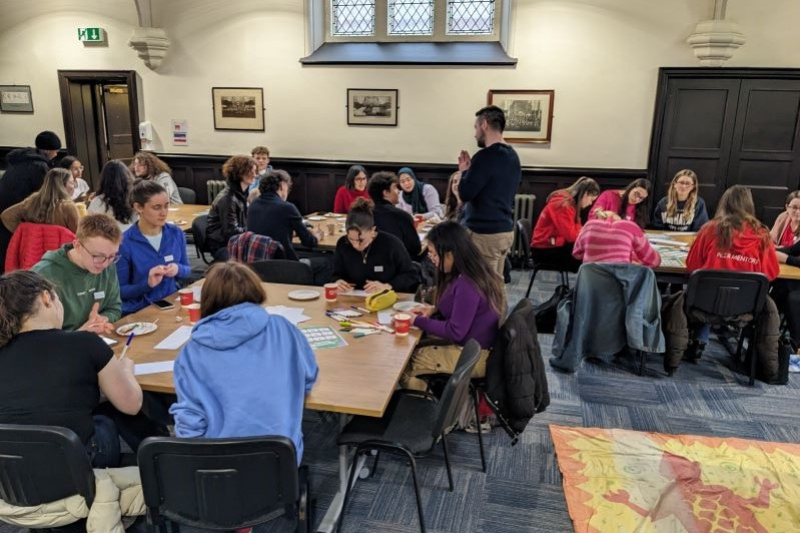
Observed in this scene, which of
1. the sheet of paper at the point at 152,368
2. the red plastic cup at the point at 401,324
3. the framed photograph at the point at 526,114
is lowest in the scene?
the sheet of paper at the point at 152,368

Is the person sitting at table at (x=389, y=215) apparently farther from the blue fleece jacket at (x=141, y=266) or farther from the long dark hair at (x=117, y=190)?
the long dark hair at (x=117, y=190)

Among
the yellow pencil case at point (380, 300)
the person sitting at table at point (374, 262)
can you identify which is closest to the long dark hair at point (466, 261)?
the yellow pencil case at point (380, 300)

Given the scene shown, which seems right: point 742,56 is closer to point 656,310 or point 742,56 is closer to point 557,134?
point 557,134

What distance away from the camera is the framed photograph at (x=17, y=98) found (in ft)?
27.5

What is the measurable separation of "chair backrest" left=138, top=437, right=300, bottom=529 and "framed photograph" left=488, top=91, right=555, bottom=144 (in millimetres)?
5976

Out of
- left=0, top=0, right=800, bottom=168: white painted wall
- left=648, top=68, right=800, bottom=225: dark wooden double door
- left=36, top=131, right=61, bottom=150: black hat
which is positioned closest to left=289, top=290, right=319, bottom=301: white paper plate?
left=36, top=131, right=61, bottom=150: black hat

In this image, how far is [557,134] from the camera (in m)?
7.00

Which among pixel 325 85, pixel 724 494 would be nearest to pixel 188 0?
pixel 325 85

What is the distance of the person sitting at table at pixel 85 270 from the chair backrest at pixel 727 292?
3650 millimetres

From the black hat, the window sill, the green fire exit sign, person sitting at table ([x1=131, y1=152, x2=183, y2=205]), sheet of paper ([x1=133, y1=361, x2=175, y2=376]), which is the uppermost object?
the green fire exit sign

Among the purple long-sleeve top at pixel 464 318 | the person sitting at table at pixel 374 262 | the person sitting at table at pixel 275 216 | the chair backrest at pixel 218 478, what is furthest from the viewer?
the person sitting at table at pixel 275 216

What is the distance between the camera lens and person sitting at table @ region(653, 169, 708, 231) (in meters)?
5.55

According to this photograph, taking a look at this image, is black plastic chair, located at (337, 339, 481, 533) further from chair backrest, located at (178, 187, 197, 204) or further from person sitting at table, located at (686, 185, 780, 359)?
chair backrest, located at (178, 187, 197, 204)

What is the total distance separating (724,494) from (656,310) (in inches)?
56.7
